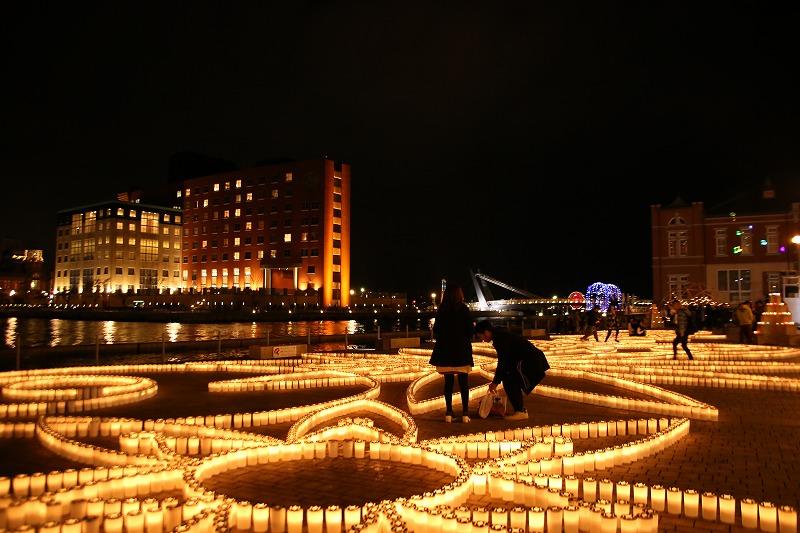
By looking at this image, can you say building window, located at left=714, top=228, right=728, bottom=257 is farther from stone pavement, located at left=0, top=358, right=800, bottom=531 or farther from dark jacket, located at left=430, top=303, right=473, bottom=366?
dark jacket, located at left=430, top=303, right=473, bottom=366

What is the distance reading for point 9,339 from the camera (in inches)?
1618

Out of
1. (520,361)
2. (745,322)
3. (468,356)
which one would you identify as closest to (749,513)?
(520,361)

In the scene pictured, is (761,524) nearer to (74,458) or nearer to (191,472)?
(191,472)

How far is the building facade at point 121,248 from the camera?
11962 centimetres

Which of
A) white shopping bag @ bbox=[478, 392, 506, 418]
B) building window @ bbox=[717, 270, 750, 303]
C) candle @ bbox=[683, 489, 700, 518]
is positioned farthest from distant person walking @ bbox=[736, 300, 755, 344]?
building window @ bbox=[717, 270, 750, 303]

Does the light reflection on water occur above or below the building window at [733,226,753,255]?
below

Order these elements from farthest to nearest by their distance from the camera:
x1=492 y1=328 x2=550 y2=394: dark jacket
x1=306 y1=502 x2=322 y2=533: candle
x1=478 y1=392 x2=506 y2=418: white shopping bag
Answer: x1=478 y1=392 x2=506 y2=418: white shopping bag, x1=492 y1=328 x2=550 y2=394: dark jacket, x1=306 y1=502 x2=322 y2=533: candle

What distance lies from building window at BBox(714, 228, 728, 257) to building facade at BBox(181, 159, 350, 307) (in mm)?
59565

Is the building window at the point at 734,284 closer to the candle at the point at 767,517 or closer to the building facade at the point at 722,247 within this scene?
the building facade at the point at 722,247

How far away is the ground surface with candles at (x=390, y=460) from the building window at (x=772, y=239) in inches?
2073

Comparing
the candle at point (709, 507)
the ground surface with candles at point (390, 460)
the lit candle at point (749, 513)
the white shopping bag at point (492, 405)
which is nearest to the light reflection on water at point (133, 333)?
the ground surface with candles at point (390, 460)

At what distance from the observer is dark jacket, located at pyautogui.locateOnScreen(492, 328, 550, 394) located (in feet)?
32.7

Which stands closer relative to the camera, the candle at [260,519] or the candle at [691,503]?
the candle at [260,519]

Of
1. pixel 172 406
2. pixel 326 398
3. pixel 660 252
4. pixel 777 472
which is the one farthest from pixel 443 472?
pixel 660 252
